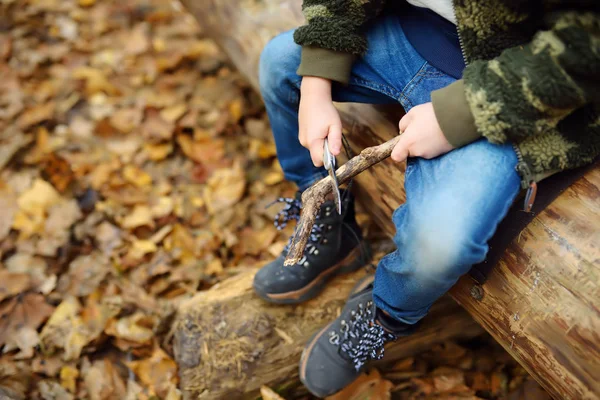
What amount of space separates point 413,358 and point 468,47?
102cm

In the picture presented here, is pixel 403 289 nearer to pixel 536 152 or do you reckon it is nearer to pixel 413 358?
pixel 536 152

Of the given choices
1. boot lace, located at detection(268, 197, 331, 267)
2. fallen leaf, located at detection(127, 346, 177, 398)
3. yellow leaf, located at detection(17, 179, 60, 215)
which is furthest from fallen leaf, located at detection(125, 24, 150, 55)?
fallen leaf, located at detection(127, 346, 177, 398)

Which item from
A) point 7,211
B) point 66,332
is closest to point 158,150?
point 7,211

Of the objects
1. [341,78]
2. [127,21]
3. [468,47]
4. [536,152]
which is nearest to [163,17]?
[127,21]

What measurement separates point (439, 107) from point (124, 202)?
1.52 meters

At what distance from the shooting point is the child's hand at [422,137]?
102cm

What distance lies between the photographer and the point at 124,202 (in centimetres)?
208

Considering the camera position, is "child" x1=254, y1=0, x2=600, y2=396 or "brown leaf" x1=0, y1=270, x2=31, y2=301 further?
"brown leaf" x1=0, y1=270, x2=31, y2=301

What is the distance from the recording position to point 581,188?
1024 mm

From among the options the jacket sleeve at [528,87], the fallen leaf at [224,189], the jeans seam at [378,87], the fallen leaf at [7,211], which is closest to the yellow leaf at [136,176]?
the fallen leaf at [224,189]

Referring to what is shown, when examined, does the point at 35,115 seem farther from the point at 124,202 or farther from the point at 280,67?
the point at 280,67

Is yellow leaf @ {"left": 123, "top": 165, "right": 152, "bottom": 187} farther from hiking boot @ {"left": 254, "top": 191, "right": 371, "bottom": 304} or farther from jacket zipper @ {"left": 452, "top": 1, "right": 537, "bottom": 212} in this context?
jacket zipper @ {"left": 452, "top": 1, "right": 537, "bottom": 212}

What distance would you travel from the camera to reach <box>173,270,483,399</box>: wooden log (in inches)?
55.8

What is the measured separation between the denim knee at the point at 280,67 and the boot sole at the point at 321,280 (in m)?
0.56
